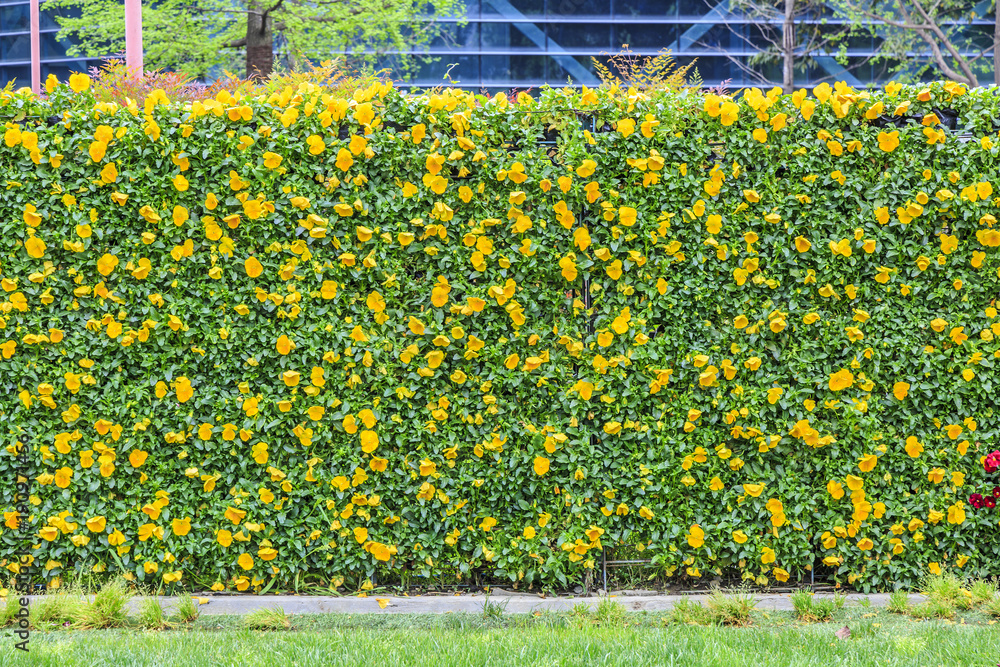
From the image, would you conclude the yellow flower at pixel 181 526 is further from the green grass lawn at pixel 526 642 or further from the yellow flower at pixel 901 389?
the yellow flower at pixel 901 389

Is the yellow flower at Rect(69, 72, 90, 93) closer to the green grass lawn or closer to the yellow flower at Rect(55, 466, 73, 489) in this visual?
the yellow flower at Rect(55, 466, 73, 489)

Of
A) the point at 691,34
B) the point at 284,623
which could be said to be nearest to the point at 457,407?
the point at 284,623

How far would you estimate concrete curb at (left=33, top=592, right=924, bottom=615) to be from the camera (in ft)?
11.5

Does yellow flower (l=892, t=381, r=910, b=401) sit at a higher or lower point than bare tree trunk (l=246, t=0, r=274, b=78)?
lower

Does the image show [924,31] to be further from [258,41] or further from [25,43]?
[25,43]

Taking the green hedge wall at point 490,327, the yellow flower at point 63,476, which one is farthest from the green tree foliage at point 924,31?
the yellow flower at point 63,476

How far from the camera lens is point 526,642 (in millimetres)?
2982

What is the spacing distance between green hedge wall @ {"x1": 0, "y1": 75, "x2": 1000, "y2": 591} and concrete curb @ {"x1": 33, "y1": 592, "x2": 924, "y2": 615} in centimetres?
12

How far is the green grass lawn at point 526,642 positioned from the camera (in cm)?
282

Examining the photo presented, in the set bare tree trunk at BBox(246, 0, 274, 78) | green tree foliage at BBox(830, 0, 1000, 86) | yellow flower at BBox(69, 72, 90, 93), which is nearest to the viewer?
yellow flower at BBox(69, 72, 90, 93)

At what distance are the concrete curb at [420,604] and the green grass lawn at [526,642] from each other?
7 cm

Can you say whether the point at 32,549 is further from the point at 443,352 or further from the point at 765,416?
the point at 765,416

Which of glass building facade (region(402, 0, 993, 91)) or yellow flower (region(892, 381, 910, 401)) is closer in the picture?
yellow flower (region(892, 381, 910, 401))

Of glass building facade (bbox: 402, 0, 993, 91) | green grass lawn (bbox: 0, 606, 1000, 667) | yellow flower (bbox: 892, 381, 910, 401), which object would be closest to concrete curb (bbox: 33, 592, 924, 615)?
green grass lawn (bbox: 0, 606, 1000, 667)
